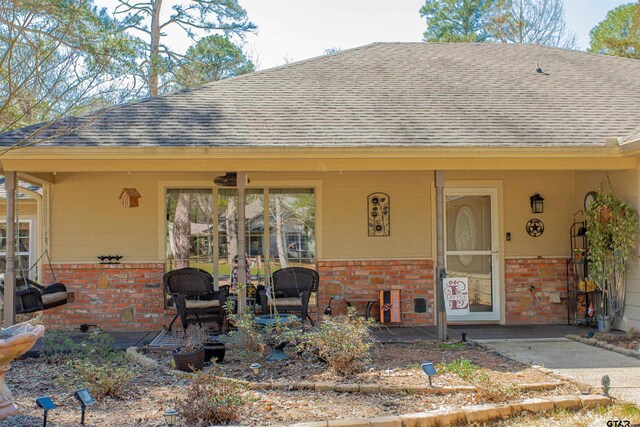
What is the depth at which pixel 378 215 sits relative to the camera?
8703 millimetres

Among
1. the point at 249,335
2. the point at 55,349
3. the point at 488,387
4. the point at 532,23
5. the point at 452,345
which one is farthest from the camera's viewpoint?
the point at 532,23

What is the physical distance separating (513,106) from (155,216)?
5347 millimetres

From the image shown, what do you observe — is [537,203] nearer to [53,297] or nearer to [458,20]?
[53,297]

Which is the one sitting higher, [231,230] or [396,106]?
[396,106]

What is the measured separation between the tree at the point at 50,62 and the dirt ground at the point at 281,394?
2.43 metres

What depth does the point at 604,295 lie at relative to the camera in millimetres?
8047


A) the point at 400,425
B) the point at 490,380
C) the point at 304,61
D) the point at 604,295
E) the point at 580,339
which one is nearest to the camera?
the point at 400,425

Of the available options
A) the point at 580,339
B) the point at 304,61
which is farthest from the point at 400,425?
the point at 304,61

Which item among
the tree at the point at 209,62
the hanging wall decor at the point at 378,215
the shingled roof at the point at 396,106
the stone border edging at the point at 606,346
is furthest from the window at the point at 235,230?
the tree at the point at 209,62

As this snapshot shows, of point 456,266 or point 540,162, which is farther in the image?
point 456,266

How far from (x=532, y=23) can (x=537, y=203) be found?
1566 cm

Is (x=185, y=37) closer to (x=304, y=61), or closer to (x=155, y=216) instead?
(x=304, y=61)

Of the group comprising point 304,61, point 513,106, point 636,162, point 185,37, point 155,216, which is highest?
point 185,37

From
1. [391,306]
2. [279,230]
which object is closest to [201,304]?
[279,230]
